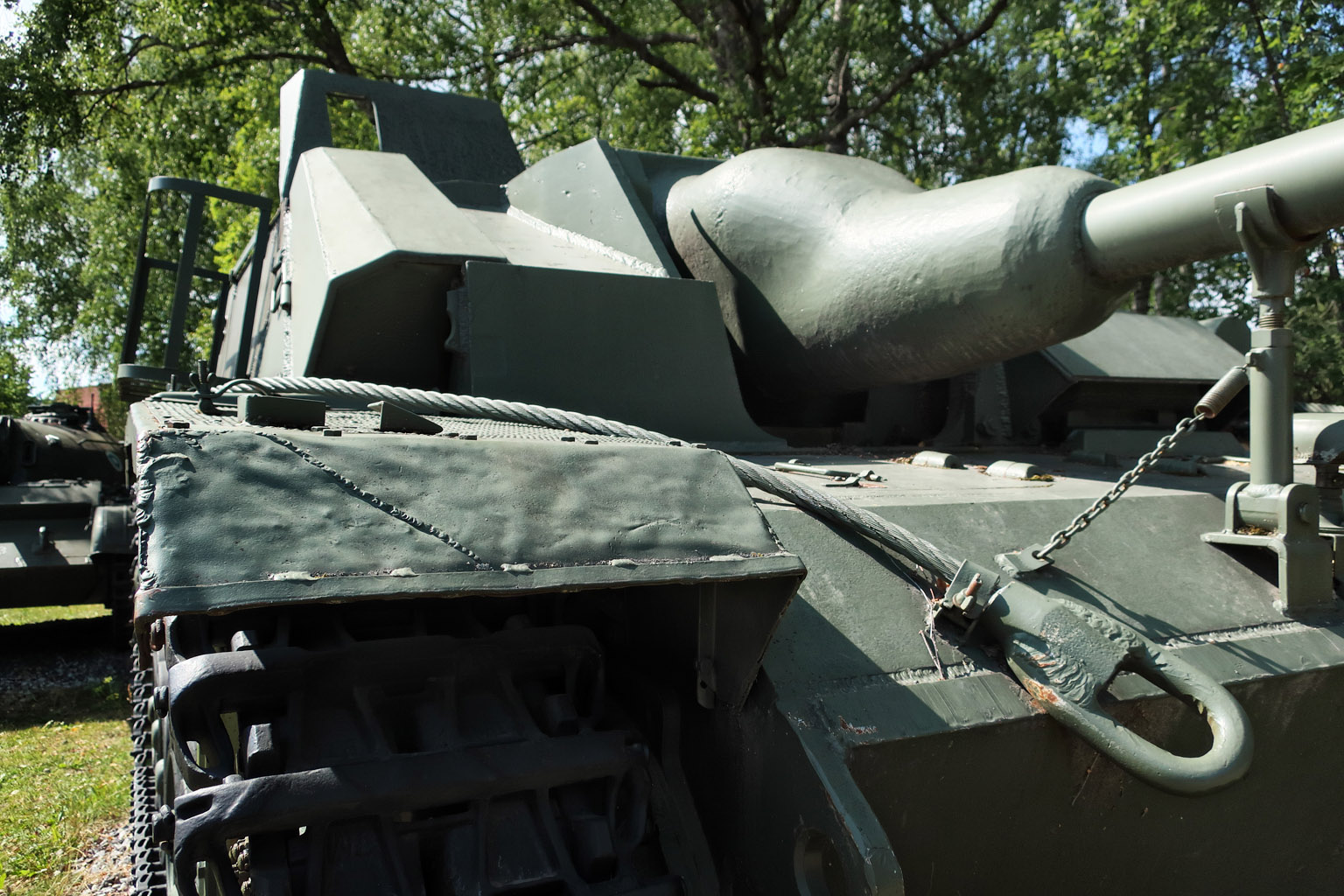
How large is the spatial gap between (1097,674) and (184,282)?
144 inches

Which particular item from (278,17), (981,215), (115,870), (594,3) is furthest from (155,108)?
(981,215)

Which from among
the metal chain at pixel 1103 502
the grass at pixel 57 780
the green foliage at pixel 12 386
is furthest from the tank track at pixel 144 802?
the green foliage at pixel 12 386

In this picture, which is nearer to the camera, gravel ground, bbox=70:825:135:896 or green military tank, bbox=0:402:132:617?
gravel ground, bbox=70:825:135:896

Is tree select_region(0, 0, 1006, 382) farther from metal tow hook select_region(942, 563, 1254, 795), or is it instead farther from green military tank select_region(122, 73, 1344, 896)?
metal tow hook select_region(942, 563, 1254, 795)

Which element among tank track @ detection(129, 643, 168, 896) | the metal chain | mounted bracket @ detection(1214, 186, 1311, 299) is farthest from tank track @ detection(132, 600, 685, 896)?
mounted bracket @ detection(1214, 186, 1311, 299)

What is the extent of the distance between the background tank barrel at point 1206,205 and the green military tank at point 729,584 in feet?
0.03

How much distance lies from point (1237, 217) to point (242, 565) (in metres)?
2.09

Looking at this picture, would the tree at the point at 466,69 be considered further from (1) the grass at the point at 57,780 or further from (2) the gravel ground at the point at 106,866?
(2) the gravel ground at the point at 106,866

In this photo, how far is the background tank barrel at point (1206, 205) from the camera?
231 centimetres

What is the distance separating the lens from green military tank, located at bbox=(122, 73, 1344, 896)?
1602 millimetres

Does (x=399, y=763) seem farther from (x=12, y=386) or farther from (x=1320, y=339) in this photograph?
(x=12, y=386)

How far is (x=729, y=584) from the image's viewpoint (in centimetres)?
192

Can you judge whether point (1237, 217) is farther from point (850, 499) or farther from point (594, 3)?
point (594, 3)

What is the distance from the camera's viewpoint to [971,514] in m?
2.46
